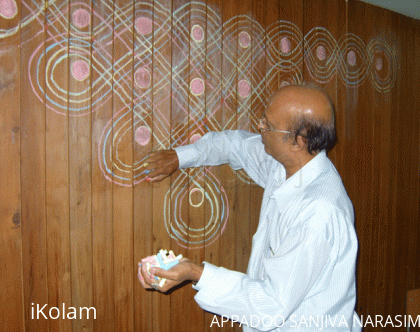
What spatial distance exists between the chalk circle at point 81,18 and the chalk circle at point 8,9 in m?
0.21

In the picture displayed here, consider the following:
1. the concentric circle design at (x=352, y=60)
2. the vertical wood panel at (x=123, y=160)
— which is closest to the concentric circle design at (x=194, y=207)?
the vertical wood panel at (x=123, y=160)

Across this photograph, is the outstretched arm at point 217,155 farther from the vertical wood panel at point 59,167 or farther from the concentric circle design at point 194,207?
the vertical wood panel at point 59,167

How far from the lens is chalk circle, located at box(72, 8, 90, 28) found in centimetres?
140

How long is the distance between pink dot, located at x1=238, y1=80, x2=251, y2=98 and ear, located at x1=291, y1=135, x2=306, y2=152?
619 mm

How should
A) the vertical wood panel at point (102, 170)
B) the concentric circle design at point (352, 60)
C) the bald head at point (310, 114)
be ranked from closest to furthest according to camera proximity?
1. the bald head at point (310, 114)
2. the vertical wood panel at point (102, 170)
3. the concentric circle design at point (352, 60)

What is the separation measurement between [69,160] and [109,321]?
2.46ft

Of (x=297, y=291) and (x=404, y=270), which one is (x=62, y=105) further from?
(x=404, y=270)

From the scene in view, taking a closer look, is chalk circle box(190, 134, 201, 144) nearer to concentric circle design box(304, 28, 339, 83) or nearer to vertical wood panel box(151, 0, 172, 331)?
vertical wood panel box(151, 0, 172, 331)

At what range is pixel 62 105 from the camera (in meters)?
1.40

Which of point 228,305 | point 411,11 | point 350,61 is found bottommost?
point 228,305

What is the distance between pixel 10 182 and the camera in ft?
4.31

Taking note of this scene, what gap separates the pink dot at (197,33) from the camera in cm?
167

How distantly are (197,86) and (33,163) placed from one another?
2.70 ft

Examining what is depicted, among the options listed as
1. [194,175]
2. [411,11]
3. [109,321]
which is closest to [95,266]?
[109,321]
